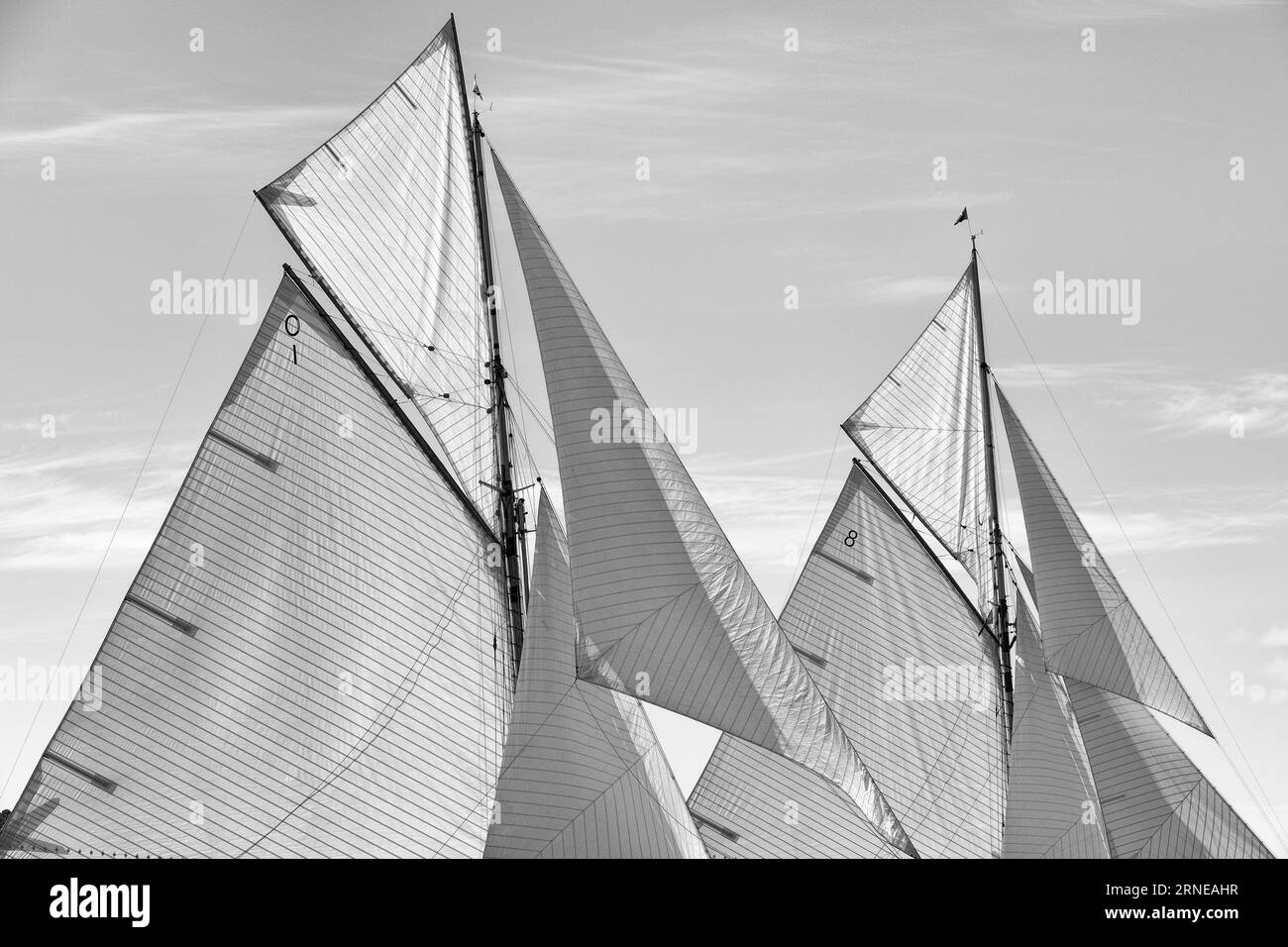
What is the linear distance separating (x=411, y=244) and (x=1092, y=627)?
60.4 ft

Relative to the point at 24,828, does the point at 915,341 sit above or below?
above

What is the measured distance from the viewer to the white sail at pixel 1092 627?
4419 centimetres

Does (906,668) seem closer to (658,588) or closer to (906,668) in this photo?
(906,668)

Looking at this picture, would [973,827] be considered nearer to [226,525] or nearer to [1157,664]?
[1157,664]

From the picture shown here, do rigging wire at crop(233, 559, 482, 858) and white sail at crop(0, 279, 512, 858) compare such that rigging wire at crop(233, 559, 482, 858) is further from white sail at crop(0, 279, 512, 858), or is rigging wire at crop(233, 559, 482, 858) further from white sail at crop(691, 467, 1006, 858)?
white sail at crop(691, 467, 1006, 858)

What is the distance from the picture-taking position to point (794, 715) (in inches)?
1401

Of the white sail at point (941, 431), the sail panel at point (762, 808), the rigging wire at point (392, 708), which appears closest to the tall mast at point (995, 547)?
the white sail at point (941, 431)

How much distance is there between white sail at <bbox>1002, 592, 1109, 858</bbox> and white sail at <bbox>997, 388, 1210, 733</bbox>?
5.23 ft

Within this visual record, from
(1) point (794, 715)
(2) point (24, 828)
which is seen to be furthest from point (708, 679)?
(2) point (24, 828)

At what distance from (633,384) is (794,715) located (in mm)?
7164

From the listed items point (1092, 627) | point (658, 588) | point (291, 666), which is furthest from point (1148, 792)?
point (291, 666)
